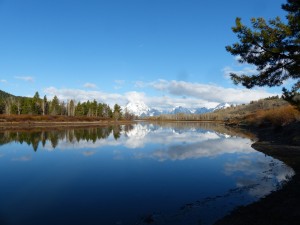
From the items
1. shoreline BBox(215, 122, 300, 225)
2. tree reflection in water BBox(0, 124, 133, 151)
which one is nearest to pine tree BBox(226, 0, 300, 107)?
shoreline BBox(215, 122, 300, 225)

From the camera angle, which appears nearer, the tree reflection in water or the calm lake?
the calm lake

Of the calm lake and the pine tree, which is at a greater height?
the pine tree

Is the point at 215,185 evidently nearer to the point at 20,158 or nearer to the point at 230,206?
the point at 230,206

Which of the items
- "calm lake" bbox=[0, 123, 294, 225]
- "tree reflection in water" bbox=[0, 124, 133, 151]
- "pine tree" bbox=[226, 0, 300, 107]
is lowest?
"calm lake" bbox=[0, 123, 294, 225]

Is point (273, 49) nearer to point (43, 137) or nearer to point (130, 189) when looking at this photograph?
point (130, 189)

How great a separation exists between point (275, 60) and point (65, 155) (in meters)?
29.8

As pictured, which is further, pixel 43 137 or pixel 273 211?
pixel 43 137

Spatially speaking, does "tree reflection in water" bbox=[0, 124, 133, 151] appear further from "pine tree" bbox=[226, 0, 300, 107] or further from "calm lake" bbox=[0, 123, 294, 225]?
"pine tree" bbox=[226, 0, 300, 107]

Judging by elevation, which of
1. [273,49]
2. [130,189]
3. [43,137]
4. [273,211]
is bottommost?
[130,189]

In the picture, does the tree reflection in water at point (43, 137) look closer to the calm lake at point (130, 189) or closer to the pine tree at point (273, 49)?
the calm lake at point (130, 189)

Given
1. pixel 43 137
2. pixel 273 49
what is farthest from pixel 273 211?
pixel 43 137

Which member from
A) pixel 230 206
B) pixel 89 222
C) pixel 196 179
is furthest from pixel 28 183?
pixel 230 206

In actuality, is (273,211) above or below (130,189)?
above

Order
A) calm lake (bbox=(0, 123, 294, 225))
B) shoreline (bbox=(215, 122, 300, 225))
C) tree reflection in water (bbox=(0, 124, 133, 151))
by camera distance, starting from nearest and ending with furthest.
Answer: shoreline (bbox=(215, 122, 300, 225)) < calm lake (bbox=(0, 123, 294, 225)) < tree reflection in water (bbox=(0, 124, 133, 151))
